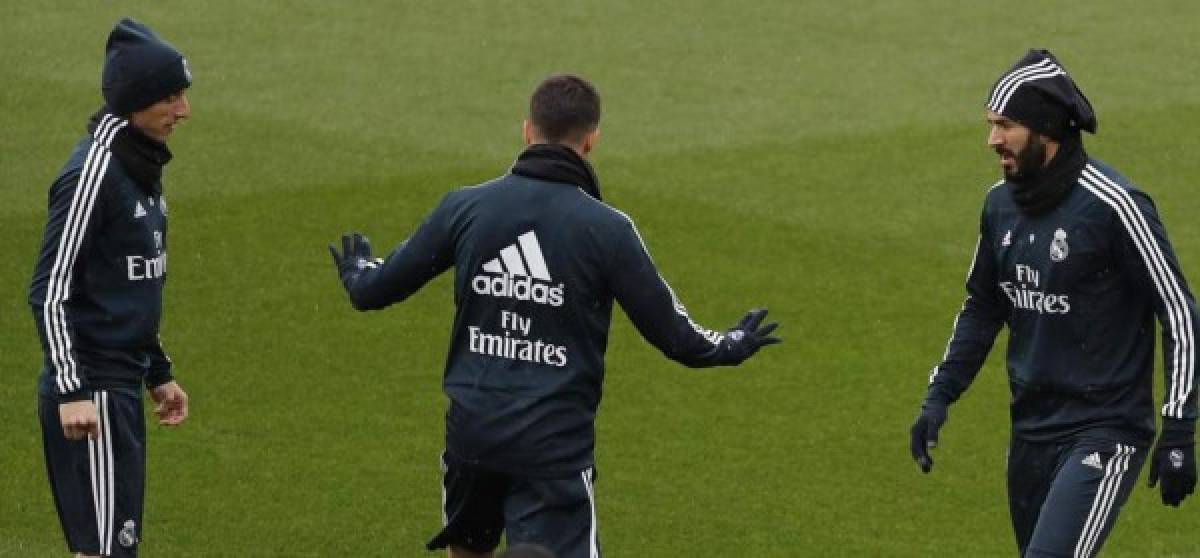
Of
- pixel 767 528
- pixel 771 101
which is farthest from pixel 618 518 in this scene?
pixel 771 101

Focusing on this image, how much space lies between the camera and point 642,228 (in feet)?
51.6

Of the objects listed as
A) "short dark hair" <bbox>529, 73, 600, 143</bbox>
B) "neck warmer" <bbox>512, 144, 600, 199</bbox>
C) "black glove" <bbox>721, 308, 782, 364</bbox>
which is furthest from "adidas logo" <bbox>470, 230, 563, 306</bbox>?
"black glove" <bbox>721, 308, 782, 364</bbox>

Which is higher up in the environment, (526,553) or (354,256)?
(354,256)

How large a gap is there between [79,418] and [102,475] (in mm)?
372

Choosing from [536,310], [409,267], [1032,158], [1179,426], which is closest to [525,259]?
[536,310]

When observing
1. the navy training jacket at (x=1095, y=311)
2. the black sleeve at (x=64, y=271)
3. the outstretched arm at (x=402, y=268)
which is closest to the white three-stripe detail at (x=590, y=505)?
the outstretched arm at (x=402, y=268)

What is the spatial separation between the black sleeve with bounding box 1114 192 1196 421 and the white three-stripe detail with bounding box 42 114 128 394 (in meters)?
3.43

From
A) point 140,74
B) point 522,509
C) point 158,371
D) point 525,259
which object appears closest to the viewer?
point 525,259

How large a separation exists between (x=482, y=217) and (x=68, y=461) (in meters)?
1.85

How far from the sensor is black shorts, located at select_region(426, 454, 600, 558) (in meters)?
7.28

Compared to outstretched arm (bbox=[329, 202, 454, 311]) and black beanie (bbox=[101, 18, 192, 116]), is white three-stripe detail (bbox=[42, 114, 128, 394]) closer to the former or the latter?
black beanie (bbox=[101, 18, 192, 116])

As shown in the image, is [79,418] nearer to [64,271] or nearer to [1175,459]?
[64,271]

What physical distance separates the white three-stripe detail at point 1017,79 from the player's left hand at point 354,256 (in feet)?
7.11

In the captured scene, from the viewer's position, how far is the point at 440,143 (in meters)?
17.6
